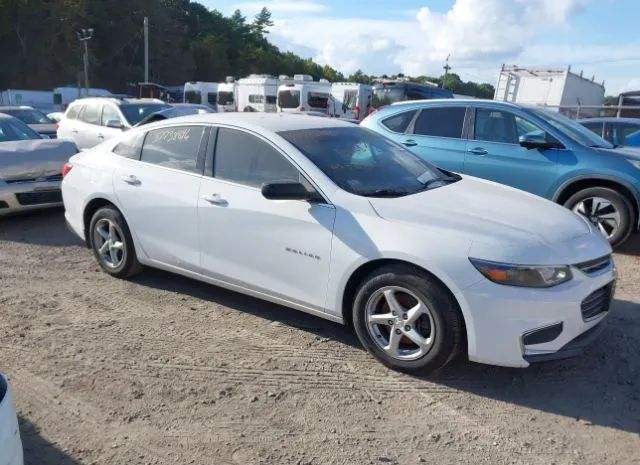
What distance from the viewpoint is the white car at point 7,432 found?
2031 mm

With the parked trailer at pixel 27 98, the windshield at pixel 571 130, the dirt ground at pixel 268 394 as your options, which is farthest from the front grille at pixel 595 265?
the parked trailer at pixel 27 98

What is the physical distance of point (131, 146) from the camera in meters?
4.96

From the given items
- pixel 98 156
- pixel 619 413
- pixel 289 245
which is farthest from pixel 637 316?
pixel 98 156

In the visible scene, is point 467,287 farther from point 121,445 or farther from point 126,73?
point 126,73

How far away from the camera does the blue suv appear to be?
617cm

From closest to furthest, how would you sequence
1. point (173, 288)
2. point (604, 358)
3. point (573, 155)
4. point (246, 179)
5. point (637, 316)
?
point (604, 358), point (246, 179), point (637, 316), point (173, 288), point (573, 155)

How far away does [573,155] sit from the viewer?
6.31m

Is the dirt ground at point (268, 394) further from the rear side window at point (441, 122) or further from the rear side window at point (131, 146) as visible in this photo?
the rear side window at point (441, 122)

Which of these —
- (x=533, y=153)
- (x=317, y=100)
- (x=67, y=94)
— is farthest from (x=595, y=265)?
(x=67, y=94)

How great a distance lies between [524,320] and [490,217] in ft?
2.36

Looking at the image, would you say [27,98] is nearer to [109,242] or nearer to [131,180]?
[109,242]

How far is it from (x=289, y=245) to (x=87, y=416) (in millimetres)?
1595

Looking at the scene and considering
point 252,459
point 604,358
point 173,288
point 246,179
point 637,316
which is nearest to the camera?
point 252,459

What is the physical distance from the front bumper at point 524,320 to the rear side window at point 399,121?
4.62 meters
